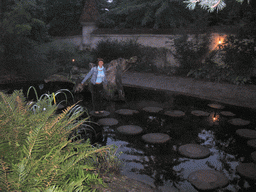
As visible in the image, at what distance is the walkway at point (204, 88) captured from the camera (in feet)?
26.3

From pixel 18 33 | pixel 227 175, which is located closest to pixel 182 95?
pixel 227 175

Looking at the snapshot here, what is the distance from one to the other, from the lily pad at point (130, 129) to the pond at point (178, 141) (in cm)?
9

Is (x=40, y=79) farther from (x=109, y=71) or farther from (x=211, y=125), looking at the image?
(x=211, y=125)

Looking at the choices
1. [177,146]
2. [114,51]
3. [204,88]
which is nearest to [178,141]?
[177,146]

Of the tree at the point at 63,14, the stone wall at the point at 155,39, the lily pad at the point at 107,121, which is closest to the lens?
the lily pad at the point at 107,121

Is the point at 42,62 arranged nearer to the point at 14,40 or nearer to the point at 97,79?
the point at 14,40

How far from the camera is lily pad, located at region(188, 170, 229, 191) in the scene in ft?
10.2

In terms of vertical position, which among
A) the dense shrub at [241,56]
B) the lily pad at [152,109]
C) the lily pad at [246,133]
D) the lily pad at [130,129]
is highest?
the dense shrub at [241,56]

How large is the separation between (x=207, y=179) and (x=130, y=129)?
7.63ft

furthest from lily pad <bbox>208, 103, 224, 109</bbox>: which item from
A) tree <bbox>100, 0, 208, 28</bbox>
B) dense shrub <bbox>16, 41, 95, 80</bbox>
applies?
tree <bbox>100, 0, 208, 28</bbox>

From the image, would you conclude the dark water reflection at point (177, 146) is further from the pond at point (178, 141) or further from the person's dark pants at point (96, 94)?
the person's dark pants at point (96, 94)

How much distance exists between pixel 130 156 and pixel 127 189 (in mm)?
1241

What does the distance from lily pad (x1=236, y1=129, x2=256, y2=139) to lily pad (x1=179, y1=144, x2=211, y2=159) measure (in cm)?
127

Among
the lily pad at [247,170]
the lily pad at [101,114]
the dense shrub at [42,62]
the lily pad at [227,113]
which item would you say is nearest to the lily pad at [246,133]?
the lily pad at [227,113]
